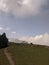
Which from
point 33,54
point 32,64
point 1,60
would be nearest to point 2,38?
point 33,54

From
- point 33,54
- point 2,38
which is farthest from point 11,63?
point 2,38

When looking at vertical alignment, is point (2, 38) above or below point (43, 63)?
above

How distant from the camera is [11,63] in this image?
48.7 metres

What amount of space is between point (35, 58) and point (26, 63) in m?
6.31

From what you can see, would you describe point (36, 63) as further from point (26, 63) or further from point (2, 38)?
point (2, 38)

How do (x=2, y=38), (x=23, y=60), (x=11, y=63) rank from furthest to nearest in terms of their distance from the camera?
(x=2, y=38)
(x=23, y=60)
(x=11, y=63)

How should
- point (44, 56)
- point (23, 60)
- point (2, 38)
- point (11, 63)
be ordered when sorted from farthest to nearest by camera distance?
1. point (2, 38)
2. point (44, 56)
3. point (23, 60)
4. point (11, 63)

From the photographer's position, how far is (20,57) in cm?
5541

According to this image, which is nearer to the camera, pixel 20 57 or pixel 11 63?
pixel 11 63

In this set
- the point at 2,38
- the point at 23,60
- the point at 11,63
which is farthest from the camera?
the point at 2,38

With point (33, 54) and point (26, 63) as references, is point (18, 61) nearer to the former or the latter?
point (26, 63)

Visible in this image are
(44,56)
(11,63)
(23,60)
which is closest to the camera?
(11,63)

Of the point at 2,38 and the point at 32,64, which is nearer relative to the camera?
the point at 32,64

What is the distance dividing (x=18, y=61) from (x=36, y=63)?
4596mm
